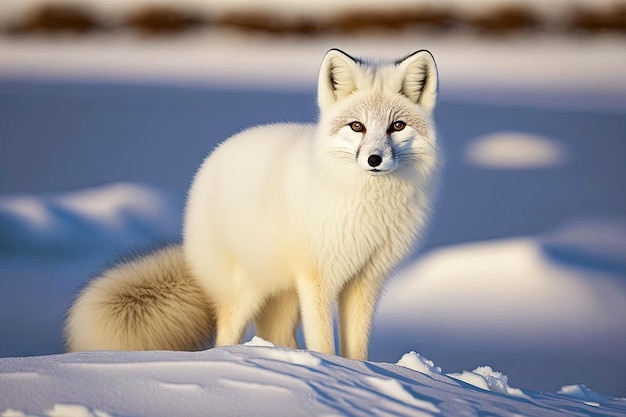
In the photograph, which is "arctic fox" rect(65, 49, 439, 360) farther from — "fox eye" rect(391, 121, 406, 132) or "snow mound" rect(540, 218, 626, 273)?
"snow mound" rect(540, 218, 626, 273)

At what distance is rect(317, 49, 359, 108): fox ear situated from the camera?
2.63 meters

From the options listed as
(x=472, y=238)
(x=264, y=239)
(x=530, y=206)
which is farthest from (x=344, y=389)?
(x=530, y=206)

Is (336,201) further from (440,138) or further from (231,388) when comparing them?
(231,388)

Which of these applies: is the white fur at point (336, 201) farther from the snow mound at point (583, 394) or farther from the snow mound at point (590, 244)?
the snow mound at point (590, 244)

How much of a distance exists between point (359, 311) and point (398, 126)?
0.62m

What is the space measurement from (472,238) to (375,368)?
2619 mm

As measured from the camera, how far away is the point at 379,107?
2.59 meters

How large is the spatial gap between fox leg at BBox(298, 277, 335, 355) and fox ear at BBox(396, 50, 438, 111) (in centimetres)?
64

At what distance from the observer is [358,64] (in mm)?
2654

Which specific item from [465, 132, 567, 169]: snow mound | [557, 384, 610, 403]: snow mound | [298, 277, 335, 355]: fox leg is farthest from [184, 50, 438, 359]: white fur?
[465, 132, 567, 169]: snow mound

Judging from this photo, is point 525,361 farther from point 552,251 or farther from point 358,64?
point 358,64

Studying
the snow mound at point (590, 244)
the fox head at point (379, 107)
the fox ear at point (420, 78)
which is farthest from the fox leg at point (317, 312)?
the snow mound at point (590, 244)

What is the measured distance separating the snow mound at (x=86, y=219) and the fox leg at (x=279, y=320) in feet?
4.90

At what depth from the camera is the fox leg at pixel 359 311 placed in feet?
9.20
